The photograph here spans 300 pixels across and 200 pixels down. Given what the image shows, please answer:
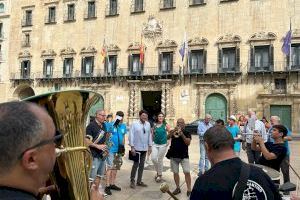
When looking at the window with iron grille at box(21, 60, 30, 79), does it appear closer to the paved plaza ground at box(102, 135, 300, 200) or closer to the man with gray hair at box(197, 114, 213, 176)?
the paved plaza ground at box(102, 135, 300, 200)

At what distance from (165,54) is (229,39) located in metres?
5.35

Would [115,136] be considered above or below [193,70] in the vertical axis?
below

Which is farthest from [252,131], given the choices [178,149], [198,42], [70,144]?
[198,42]

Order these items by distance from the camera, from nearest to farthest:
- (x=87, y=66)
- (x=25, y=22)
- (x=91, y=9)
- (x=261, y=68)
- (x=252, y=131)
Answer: (x=252, y=131) < (x=261, y=68) < (x=87, y=66) < (x=91, y=9) < (x=25, y=22)

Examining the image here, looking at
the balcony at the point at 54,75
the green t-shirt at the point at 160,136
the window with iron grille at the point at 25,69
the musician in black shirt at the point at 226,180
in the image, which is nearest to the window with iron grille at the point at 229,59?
the balcony at the point at 54,75

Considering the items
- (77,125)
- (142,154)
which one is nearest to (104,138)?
(142,154)

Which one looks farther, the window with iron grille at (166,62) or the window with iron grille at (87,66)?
the window with iron grille at (87,66)

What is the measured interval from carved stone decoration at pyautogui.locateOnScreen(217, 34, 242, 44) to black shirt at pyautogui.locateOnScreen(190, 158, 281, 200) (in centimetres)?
2314

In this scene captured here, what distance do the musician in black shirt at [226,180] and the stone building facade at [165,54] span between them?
21.9 m

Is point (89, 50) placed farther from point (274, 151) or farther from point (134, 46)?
point (274, 151)

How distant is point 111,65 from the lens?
2869cm

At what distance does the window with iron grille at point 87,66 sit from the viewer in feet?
96.2

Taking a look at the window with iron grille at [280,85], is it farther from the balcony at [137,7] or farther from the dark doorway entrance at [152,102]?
the balcony at [137,7]

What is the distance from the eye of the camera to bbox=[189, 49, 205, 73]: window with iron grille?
83.2ft
